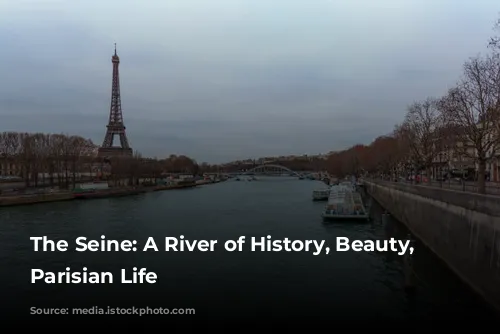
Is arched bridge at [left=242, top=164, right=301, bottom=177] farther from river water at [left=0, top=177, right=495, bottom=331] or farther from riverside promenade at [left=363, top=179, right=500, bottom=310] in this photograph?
riverside promenade at [left=363, top=179, right=500, bottom=310]

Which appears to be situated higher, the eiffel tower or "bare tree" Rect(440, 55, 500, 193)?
the eiffel tower

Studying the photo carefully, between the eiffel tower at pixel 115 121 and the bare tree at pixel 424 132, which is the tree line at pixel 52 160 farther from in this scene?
the bare tree at pixel 424 132

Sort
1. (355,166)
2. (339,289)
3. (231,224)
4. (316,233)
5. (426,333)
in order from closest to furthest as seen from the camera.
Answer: (426,333)
(339,289)
(316,233)
(231,224)
(355,166)

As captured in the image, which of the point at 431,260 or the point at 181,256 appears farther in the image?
the point at 181,256

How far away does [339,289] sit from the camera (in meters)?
11.8

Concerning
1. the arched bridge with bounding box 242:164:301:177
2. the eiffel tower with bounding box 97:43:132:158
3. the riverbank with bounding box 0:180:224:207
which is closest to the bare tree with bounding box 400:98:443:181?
the riverbank with bounding box 0:180:224:207

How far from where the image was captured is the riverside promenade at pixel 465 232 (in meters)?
10.2

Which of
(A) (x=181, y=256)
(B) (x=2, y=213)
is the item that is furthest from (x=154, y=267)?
(B) (x=2, y=213)

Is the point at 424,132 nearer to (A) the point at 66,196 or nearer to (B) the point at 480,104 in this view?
(B) the point at 480,104

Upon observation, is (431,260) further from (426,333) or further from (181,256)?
(181,256)

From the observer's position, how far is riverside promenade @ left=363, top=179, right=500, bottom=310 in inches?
400

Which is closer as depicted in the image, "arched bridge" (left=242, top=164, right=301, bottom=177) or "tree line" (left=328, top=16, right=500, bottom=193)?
"tree line" (left=328, top=16, right=500, bottom=193)

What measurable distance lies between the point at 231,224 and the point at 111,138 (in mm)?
84667

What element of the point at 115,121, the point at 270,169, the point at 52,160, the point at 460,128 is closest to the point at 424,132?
the point at 460,128
